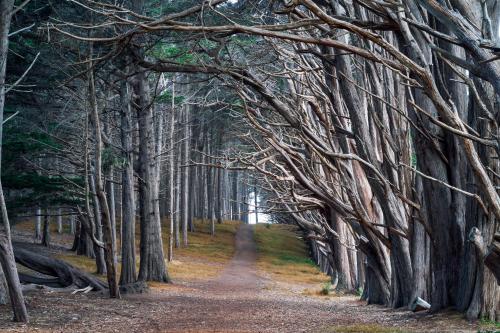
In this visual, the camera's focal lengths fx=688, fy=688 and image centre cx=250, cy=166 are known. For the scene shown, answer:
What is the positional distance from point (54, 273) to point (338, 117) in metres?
10.3

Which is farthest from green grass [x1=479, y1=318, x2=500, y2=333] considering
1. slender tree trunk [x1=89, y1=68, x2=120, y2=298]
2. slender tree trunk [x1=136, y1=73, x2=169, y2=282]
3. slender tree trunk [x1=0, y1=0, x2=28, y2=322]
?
slender tree trunk [x1=136, y1=73, x2=169, y2=282]

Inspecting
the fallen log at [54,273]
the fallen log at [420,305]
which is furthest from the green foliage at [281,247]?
the fallen log at [420,305]

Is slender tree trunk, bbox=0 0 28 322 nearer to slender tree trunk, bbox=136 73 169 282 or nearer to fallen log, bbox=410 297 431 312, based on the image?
fallen log, bbox=410 297 431 312

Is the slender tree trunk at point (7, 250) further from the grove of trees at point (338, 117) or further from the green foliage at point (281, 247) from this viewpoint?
the green foliage at point (281, 247)

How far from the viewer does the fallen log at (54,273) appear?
822 inches

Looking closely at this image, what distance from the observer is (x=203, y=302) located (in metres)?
20.3

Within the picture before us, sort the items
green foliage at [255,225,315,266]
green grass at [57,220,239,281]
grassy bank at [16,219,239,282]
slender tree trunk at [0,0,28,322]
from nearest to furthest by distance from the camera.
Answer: slender tree trunk at [0,0,28,322]
green grass at [57,220,239,281]
grassy bank at [16,219,239,282]
green foliage at [255,225,315,266]

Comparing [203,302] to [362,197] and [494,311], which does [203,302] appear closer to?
[362,197]

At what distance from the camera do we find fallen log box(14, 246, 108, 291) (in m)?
20.9

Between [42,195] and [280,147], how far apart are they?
8.08 m

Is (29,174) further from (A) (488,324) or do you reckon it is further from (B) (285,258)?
(B) (285,258)

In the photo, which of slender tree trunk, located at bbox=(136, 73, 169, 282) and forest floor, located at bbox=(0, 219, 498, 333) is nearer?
forest floor, located at bbox=(0, 219, 498, 333)

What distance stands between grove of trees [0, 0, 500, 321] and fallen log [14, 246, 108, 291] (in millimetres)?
64

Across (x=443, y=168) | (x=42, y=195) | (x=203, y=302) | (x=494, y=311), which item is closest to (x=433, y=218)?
(x=443, y=168)
